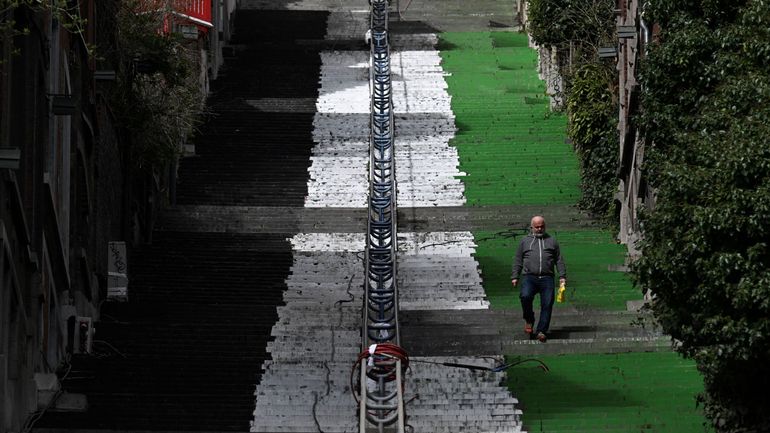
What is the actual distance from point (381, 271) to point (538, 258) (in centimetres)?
616

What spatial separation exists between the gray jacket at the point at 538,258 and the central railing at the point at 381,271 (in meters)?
1.62

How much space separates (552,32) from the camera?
35969 millimetres

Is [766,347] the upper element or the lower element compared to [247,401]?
upper

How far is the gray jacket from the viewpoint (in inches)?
747

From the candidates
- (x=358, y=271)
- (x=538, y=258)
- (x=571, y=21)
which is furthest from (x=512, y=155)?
(x=538, y=258)

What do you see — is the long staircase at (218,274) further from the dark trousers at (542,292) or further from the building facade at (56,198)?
the dark trousers at (542,292)

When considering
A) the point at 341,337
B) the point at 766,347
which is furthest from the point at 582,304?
the point at 766,347

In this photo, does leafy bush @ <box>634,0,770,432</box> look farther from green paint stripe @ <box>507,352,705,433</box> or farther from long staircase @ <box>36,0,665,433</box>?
long staircase @ <box>36,0,665,433</box>

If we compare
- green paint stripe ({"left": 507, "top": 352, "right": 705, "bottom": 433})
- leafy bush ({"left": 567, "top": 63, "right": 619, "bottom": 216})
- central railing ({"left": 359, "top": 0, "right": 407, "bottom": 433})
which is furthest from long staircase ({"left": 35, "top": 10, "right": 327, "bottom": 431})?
leafy bush ({"left": 567, "top": 63, "right": 619, "bottom": 216})

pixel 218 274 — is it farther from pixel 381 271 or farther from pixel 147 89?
pixel 147 89

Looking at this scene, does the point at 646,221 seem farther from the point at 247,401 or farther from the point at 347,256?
the point at 347,256

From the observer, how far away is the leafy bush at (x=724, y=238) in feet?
48.5

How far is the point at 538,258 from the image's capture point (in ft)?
62.3

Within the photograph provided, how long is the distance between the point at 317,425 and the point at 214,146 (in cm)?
1682
